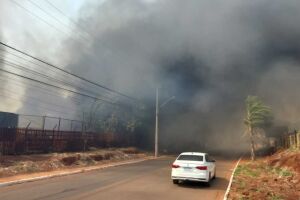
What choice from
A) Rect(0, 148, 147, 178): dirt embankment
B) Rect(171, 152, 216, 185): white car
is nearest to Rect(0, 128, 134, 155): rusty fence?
Rect(0, 148, 147, 178): dirt embankment

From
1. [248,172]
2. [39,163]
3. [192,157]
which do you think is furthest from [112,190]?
[248,172]

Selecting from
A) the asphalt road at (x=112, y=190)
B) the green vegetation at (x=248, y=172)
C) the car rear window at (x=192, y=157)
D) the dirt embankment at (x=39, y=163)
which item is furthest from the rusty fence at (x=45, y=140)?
the green vegetation at (x=248, y=172)

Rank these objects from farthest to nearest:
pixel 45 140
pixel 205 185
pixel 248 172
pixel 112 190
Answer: pixel 45 140 → pixel 248 172 → pixel 205 185 → pixel 112 190

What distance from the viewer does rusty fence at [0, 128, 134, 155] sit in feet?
85.8

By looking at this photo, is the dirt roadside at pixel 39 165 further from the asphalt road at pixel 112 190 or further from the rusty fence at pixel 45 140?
the asphalt road at pixel 112 190

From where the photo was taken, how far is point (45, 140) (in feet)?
101

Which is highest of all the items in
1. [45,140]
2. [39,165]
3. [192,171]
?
[45,140]

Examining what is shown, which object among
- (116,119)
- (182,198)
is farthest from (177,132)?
(182,198)

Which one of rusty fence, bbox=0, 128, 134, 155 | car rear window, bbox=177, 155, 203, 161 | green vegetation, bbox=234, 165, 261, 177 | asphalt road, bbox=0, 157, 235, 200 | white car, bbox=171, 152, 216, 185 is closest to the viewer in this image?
asphalt road, bbox=0, 157, 235, 200

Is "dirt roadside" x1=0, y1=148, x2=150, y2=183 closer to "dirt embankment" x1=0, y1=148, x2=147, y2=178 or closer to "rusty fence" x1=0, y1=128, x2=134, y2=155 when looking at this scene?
"dirt embankment" x1=0, y1=148, x2=147, y2=178

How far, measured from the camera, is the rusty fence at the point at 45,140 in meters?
26.1

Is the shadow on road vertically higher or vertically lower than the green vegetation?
lower

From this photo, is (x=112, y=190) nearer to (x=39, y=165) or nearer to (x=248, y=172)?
(x=39, y=165)

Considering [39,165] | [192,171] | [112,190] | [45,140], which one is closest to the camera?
[112,190]
